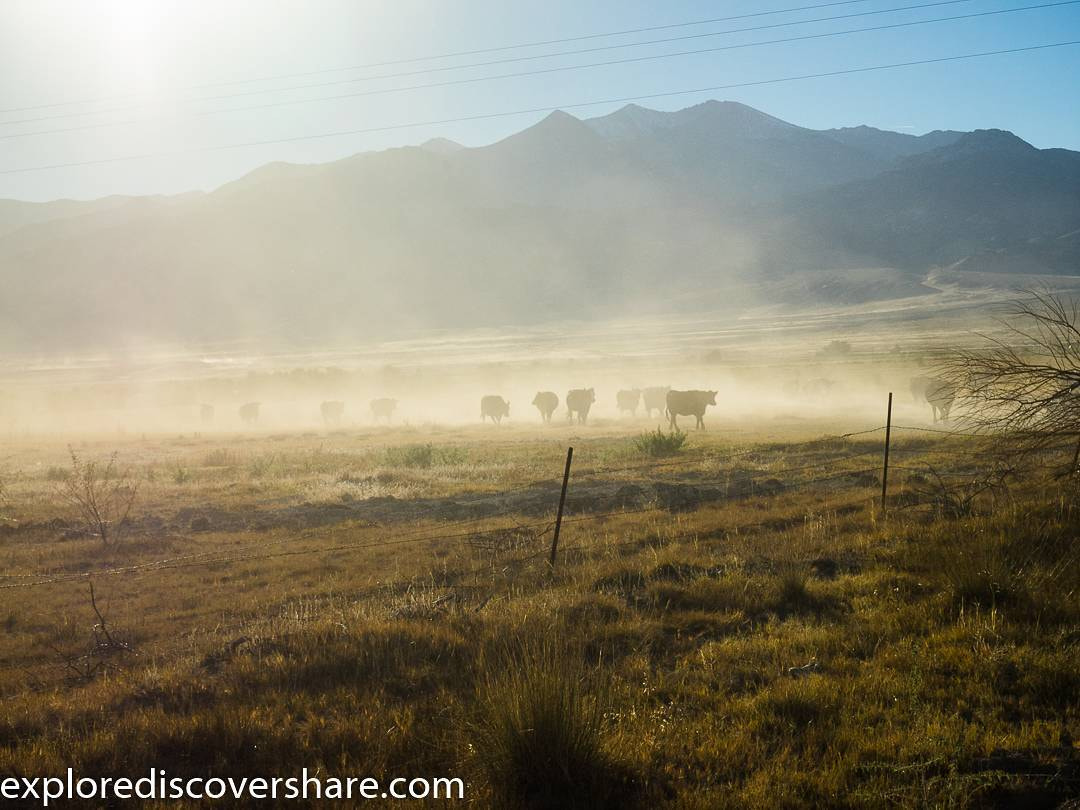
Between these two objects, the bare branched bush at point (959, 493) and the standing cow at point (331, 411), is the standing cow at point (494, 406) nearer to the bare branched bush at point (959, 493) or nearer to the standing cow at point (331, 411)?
the standing cow at point (331, 411)

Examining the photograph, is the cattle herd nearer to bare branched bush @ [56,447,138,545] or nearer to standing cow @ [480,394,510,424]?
standing cow @ [480,394,510,424]

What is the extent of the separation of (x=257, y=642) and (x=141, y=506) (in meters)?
12.0

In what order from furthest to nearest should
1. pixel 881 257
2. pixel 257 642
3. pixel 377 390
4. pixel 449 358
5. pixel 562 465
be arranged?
pixel 881 257
pixel 449 358
pixel 377 390
pixel 562 465
pixel 257 642

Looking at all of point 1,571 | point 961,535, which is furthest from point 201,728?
point 1,571

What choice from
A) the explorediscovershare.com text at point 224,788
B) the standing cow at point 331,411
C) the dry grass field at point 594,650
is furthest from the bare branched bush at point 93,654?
the standing cow at point 331,411

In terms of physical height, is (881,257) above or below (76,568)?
above

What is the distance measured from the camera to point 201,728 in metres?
5.22

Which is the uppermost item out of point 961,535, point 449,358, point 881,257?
point 881,257

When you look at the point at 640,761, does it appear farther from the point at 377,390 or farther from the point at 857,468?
the point at 377,390

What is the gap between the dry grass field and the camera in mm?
4379

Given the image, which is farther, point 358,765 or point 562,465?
point 562,465

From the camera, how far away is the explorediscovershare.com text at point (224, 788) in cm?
436

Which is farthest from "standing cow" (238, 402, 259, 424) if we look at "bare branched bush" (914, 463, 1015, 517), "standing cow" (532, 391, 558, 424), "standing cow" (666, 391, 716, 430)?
"bare branched bush" (914, 463, 1015, 517)

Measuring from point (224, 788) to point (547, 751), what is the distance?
210cm
